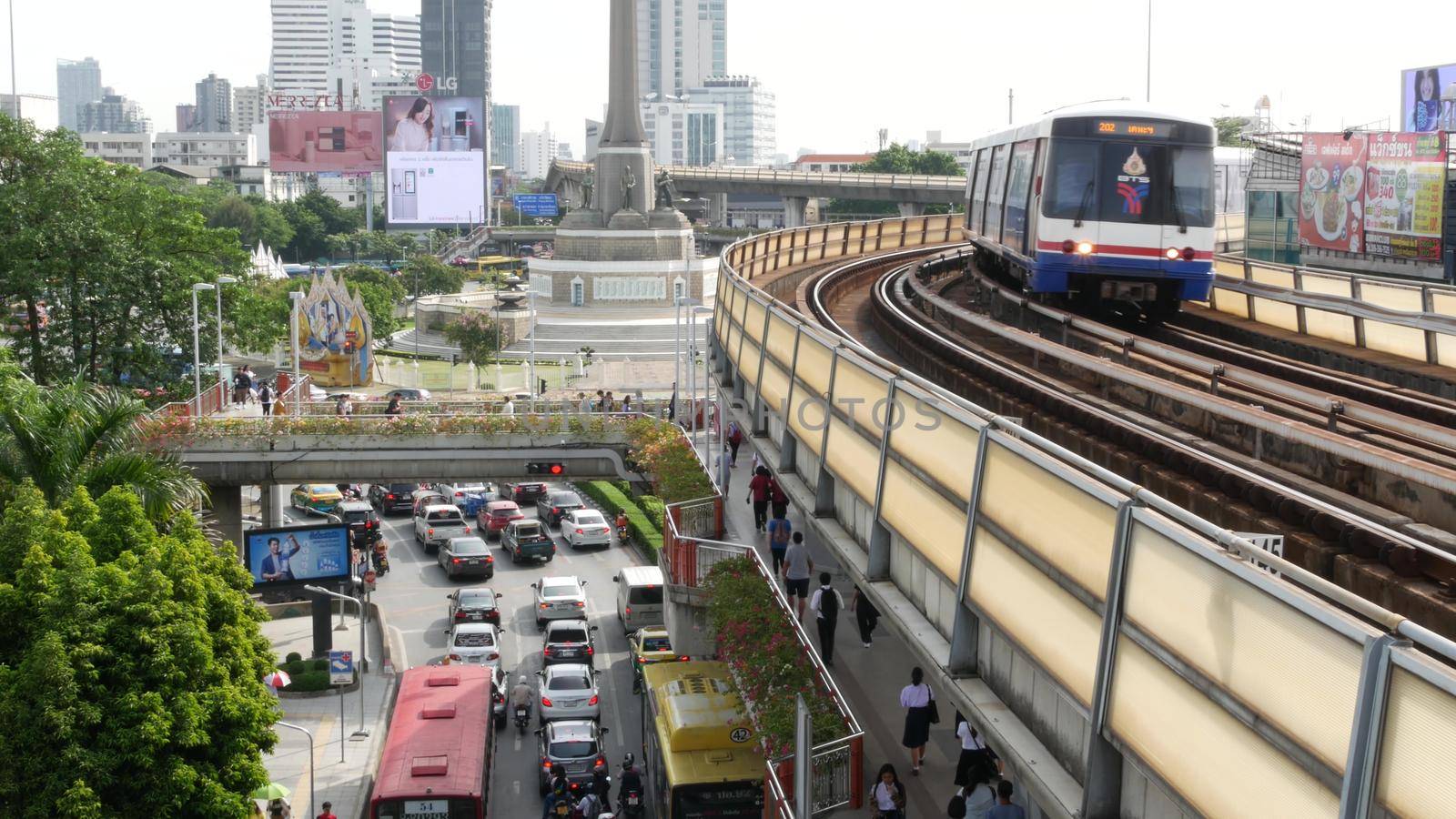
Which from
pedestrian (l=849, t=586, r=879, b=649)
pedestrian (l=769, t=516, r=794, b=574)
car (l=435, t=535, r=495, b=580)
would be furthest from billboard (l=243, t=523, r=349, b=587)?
pedestrian (l=849, t=586, r=879, b=649)

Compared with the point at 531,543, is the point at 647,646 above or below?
above

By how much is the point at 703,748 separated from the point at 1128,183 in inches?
385

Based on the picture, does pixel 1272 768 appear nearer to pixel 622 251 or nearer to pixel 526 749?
pixel 526 749

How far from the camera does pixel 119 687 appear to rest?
15.6 meters

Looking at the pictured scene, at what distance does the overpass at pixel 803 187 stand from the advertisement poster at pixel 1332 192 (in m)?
59.4

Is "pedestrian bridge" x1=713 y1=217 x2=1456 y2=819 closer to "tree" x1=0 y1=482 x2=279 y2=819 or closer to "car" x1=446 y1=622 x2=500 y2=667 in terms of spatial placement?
"tree" x1=0 y1=482 x2=279 y2=819

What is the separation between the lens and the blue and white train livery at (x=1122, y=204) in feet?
68.8

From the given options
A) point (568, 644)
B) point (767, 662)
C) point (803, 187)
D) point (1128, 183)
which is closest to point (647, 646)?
point (568, 644)

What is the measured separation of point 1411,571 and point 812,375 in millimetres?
7140

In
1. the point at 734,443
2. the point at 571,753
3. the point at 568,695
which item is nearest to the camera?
the point at 571,753

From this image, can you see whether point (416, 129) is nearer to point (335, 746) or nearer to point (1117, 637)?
point (335, 746)

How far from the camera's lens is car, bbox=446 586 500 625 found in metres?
33.8

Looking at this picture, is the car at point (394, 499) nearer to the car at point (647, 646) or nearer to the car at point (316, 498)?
the car at point (316, 498)

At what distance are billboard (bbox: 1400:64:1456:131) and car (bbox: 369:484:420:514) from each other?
123 ft
